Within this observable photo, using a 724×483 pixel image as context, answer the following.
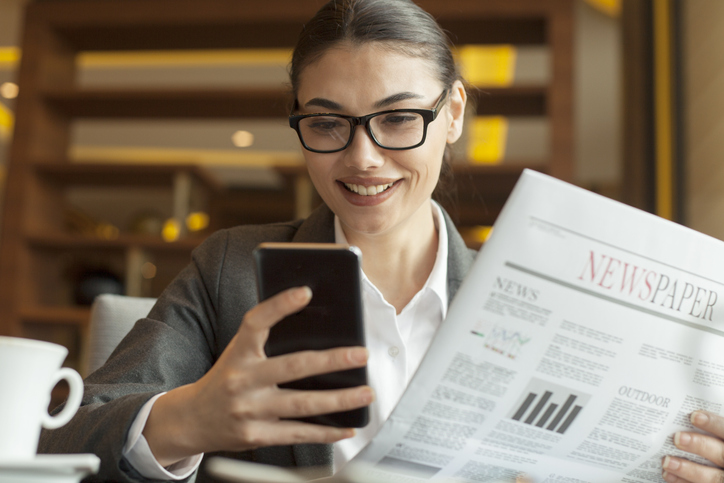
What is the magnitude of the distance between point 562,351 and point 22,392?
0.46 m

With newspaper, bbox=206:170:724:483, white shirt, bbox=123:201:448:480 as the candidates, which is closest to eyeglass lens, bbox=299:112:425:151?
white shirt, bbox=123:201:448:480

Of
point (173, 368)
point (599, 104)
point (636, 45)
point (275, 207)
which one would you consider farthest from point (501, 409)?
point (275, 207)

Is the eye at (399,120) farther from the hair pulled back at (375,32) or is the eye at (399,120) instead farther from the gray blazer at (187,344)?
the gray blazer at (187,344)

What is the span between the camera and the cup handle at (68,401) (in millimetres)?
510

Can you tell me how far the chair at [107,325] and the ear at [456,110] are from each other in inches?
24.7

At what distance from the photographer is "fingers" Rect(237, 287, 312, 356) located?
0.57 metres

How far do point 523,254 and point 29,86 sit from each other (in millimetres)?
3199

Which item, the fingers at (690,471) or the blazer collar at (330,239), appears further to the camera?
the blazer collar at (330,239)

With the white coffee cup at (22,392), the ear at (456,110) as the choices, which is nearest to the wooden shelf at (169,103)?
the ear at (456,110)

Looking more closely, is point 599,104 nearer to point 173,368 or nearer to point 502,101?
point 502,101

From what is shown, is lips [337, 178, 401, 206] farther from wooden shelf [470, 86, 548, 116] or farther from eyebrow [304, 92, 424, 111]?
wooden shelf [470, 86, 548, 116]

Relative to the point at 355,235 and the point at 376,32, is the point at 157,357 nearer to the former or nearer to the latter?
the point at 355,235

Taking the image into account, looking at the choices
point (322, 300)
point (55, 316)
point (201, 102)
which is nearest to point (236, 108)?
point (201, 102)

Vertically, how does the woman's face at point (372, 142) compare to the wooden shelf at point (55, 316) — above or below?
above
